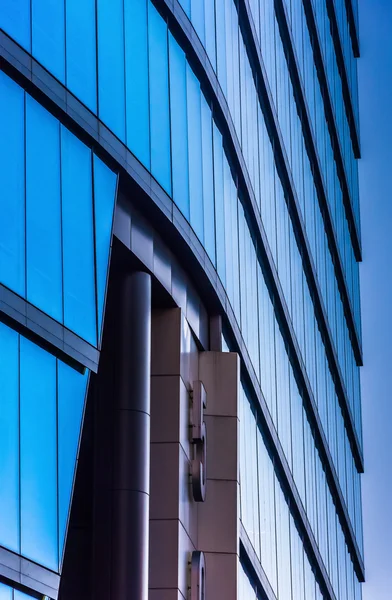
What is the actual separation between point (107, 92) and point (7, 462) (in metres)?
7.35

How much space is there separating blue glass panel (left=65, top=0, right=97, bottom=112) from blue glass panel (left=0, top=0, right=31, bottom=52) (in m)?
1.41

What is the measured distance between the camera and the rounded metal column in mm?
23938

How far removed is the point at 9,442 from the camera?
18000 millimetres

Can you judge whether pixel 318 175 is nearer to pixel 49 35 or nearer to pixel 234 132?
pixel 234 132

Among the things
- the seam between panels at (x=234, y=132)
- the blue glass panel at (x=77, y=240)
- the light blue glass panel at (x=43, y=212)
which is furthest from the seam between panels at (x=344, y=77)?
the light blue glass panel at (x=43, y=212)

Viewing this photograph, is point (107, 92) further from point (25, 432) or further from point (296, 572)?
point (296, 572)

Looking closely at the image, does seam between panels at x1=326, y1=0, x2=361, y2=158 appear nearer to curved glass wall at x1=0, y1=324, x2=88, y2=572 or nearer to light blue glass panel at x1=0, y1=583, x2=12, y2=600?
curved glass wall at x1=0, y1=324, x2=88, y2=572

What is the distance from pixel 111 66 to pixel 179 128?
3.71 m

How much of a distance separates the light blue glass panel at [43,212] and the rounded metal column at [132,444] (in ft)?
16.2

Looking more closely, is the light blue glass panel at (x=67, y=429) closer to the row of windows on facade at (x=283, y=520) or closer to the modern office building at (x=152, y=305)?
the modern office building at (x=152, y=305)

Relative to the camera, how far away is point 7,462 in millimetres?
17906

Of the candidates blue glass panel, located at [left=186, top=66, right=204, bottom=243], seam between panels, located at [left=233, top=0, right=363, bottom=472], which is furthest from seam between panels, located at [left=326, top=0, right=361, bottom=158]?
blue glass panel, located at [left=186, top=66, right=204, bottom=243]

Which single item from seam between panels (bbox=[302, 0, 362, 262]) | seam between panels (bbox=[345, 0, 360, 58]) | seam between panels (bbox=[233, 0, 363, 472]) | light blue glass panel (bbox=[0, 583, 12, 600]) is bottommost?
light blue glass panel (bbox=[0, 583, 12, 600])

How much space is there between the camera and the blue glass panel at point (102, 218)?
21689mm
